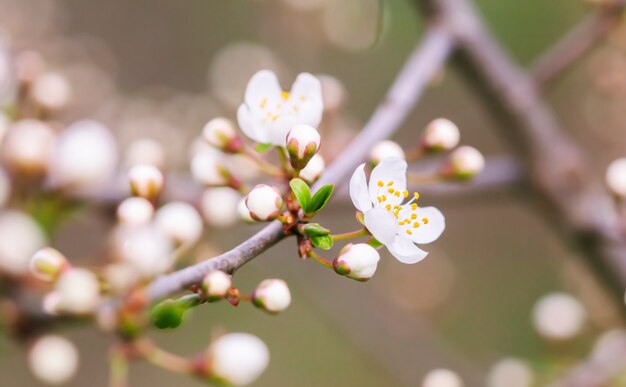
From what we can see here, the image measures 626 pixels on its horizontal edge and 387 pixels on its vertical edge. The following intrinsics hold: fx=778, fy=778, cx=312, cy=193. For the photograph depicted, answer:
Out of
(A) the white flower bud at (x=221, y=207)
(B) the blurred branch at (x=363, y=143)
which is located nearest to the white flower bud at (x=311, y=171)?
(B) the blurred branch at (x=363, y=143)

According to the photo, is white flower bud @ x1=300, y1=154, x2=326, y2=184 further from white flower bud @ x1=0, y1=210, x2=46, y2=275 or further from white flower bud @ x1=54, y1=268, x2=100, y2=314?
white flower bud @ x1=0, y1=210, x2=46, y2=275

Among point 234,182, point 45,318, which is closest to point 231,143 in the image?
point 234,182

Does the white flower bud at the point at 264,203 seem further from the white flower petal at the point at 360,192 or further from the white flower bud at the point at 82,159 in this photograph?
the white flower bud at the point at 82,159

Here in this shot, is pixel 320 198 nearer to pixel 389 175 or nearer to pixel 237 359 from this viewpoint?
pixel 389 175

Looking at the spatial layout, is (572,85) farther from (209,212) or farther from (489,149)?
(209,212)

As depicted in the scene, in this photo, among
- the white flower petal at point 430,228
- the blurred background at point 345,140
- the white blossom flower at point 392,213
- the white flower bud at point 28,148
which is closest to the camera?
the white blossom flower at point 392,213

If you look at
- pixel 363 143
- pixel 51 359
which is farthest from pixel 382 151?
pixel 51 359
